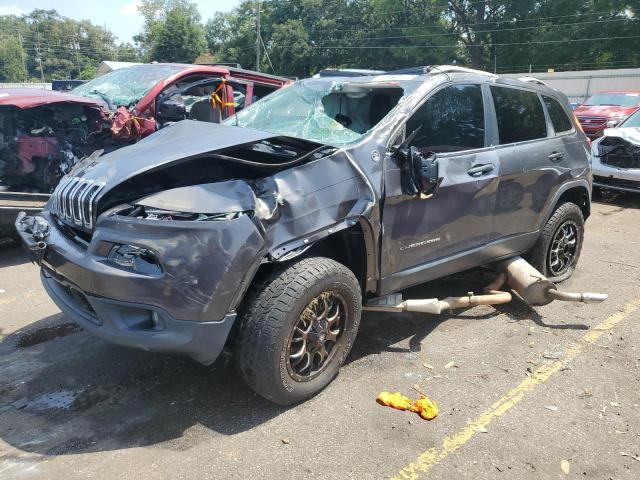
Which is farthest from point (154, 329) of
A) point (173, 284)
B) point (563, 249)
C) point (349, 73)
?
point (563, 249)

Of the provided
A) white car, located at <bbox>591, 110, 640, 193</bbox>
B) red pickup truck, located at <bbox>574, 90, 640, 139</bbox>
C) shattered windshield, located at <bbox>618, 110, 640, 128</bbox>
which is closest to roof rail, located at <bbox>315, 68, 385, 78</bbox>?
white car, located at <bbox>591, 110, 640, 193</bbox>

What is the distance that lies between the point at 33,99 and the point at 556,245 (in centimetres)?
535

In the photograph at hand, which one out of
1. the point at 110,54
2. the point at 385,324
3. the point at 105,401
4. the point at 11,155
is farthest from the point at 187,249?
the point at 110,54

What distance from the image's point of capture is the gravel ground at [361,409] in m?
2.66

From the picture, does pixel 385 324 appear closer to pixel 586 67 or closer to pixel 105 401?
pixel 105 401

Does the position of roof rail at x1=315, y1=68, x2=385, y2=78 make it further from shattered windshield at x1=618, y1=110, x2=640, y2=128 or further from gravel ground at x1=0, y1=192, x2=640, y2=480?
shattered windshield at x1=618, y1=110, x2=640, y2=128

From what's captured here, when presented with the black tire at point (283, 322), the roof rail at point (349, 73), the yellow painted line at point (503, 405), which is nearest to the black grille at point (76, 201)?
the black tire at point (283, 322)

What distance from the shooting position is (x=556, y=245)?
4.98 meters

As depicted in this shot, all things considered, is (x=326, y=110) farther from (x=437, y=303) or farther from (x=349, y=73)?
(x=437, y=303)

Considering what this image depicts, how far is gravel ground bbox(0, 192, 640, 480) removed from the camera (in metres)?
2.66

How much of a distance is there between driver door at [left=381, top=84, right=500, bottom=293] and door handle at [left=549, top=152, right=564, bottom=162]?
0.84 meters

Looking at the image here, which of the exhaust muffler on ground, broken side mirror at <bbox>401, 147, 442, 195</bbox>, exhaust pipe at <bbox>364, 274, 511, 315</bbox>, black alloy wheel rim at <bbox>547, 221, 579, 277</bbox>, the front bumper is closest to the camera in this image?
the front bumper

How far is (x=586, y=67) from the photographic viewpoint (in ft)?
151

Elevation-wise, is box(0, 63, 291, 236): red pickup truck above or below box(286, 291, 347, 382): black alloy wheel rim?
above
